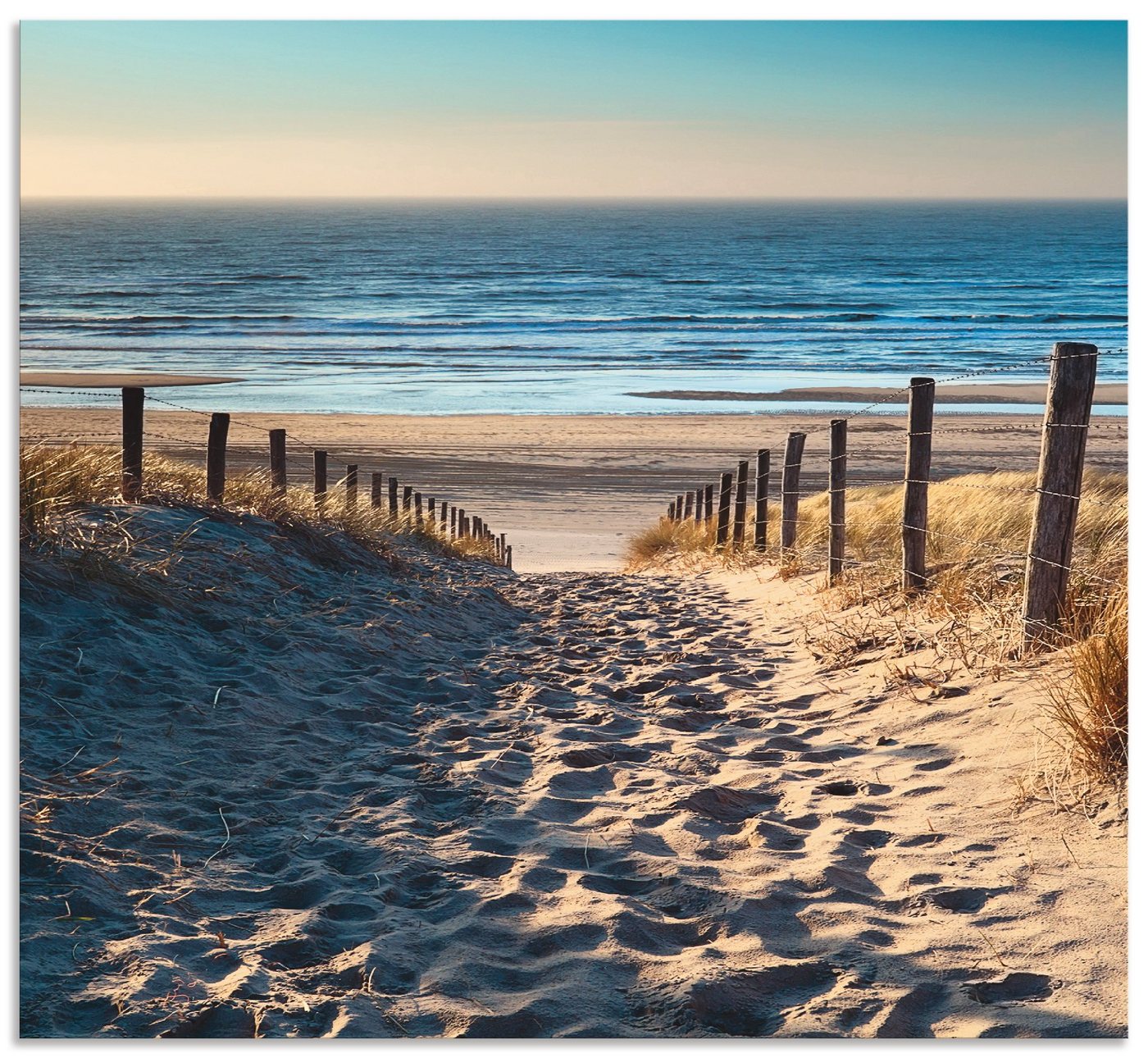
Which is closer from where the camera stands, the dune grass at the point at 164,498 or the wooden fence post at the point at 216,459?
the dune grass at the point at 164,498

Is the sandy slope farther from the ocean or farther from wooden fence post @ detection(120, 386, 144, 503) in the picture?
the ocean

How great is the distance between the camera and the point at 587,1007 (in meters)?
2.50

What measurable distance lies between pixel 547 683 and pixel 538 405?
24.5m

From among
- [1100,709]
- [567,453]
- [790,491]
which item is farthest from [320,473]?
[567,453]

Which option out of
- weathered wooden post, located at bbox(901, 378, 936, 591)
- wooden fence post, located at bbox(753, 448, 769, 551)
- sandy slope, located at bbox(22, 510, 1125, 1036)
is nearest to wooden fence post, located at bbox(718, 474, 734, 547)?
wooden fence post, located at bbox(753, 448, 769, 551)

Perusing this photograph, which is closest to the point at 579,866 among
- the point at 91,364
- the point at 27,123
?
the point at 27,123

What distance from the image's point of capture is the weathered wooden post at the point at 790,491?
10078 mm

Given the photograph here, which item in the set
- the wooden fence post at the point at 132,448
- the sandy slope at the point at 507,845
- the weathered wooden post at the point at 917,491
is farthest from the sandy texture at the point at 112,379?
the weathered wooden post at the point at 917,491

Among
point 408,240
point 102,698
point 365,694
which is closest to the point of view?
point 102,698

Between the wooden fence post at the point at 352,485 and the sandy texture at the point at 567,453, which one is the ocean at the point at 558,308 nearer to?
the sandy texture at the point at 567,453

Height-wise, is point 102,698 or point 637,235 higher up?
point 637,235

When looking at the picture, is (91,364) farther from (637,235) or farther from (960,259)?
(637,235)

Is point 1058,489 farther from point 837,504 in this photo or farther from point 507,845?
point 837,504

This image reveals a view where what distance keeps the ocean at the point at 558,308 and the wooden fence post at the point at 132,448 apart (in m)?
2.60
